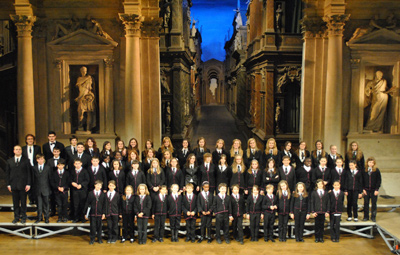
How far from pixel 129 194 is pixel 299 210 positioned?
4.19 m

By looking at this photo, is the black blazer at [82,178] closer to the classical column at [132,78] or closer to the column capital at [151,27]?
the classical column at [132,78]

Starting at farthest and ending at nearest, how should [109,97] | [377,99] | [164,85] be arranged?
1. [164,85]
2. [109,97]
3. [377,99]

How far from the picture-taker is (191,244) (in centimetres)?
930

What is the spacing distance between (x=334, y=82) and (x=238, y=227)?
6157 mm

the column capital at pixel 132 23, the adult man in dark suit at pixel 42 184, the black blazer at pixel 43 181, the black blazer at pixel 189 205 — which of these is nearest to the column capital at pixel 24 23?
the column capital at pixel 132 23

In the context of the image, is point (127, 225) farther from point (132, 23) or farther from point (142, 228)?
point (132, 23)

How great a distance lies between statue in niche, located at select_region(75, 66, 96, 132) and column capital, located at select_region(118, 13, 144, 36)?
213 centimetres

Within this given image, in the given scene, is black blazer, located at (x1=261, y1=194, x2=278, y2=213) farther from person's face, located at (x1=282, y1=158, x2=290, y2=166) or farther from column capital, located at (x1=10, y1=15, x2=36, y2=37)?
column capital, located at (x1=10, y1=15, x2=36, y2=37)

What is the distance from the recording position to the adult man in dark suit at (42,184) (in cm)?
977

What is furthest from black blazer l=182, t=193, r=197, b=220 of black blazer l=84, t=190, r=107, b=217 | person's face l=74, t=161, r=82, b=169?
person's face l=74, t=161, r=82, b=169

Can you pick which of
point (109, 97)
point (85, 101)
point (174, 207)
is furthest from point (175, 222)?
point (85, 101)

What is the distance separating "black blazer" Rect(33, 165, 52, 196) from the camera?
9.77m

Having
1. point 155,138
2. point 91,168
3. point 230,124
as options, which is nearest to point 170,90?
point 155,138

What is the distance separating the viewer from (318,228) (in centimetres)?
945
